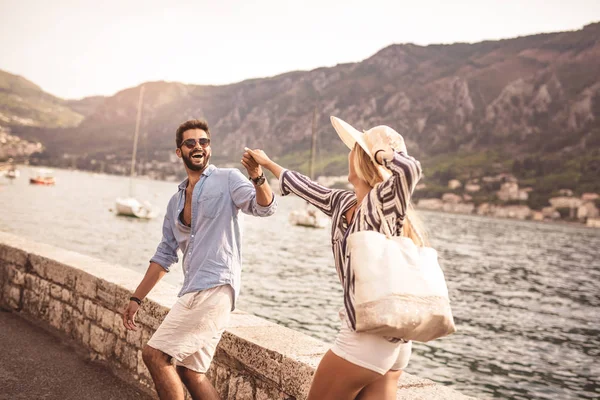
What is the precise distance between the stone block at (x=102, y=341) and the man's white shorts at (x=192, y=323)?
7.16 ft

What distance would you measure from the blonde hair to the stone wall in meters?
1.19

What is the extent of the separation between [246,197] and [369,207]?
3.87ft

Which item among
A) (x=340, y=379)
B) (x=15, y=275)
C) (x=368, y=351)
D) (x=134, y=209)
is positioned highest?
(x=368, y=351)

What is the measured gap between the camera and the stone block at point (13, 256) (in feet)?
22.0

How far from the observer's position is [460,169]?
191 meters

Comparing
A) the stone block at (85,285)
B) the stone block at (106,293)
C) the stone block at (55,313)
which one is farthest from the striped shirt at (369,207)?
the stone block at (55,313)

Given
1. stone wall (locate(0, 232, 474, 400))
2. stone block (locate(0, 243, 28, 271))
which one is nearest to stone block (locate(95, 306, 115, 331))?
stone wall (locate(0, 232, 474, 400))

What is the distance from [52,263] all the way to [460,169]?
194290 mm

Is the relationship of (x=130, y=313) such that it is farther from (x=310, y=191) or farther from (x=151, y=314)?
(x=310, y=191)

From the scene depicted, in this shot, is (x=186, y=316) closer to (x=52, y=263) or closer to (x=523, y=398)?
(x=52, y=263)

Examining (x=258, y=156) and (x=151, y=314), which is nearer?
(x=258, y=156)

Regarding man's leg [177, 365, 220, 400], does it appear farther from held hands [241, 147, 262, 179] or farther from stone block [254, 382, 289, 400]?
held hands [241, 147, 262, 179]

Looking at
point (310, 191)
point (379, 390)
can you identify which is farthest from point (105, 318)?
point (379, 390)

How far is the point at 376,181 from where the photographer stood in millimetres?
2359
